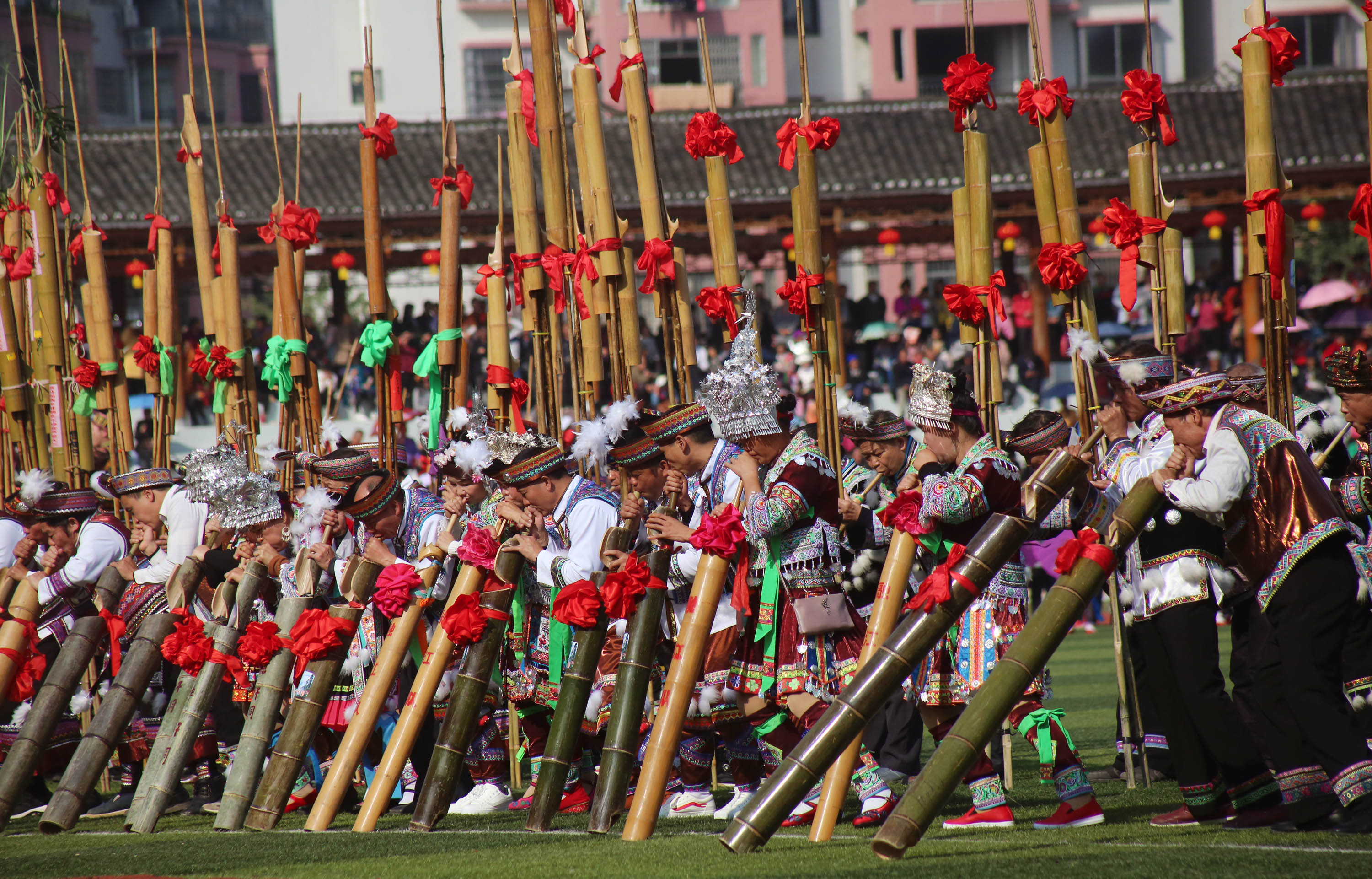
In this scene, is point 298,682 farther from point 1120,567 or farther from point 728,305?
point 1120,567

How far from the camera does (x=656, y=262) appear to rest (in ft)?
22.7

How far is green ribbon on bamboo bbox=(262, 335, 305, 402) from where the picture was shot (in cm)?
782

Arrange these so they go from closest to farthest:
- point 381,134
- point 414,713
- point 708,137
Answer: point 414,713 → point 708,137 → point 381,134

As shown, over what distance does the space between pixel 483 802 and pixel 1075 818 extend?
262 centimetres

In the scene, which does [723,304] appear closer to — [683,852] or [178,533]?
[683,852]

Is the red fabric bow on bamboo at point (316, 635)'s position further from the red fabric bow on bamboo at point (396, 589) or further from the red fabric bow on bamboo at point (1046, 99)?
the red fabric bow on bamboo at point (1046, 99)

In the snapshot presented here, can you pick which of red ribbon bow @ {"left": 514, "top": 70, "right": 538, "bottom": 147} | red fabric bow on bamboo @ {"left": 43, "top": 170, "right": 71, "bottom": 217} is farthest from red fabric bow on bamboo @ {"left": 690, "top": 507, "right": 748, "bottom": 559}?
red fabric bow on bamboo @ {"left": 43, "top": 170, "right": 71, "bottom": 217}

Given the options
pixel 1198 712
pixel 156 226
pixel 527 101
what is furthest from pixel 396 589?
pixel 156 226

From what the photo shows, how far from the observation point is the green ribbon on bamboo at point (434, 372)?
7.40 m

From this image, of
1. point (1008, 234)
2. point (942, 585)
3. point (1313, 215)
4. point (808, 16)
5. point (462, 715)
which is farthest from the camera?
point (808, 16)

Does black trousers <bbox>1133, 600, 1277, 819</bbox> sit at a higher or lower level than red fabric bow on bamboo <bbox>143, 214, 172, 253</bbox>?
lower

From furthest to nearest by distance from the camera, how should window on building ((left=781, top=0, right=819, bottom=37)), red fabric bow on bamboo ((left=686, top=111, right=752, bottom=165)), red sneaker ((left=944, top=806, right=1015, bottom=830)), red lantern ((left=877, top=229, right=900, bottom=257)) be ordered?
window on building ((left=781, top=0, right=819, bottom=37)) → red lantern ((left=877, top=229, right=900, bottom=257)) → red fabric bow on bamboo ((left=686, top=111, right=752, bottom=165)) → red sneaker ((left=944, top=806, right=1015, bottom=830))

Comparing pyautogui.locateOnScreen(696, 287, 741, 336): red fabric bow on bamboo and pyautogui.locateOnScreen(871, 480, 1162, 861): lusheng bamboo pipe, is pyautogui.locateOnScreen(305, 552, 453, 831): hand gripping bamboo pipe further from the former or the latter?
pyautogui.locateOnScreen(871, 480, 1162, 861): lusheng bamboo pipe

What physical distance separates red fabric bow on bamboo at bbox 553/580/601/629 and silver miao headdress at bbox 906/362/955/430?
4.41 feet
